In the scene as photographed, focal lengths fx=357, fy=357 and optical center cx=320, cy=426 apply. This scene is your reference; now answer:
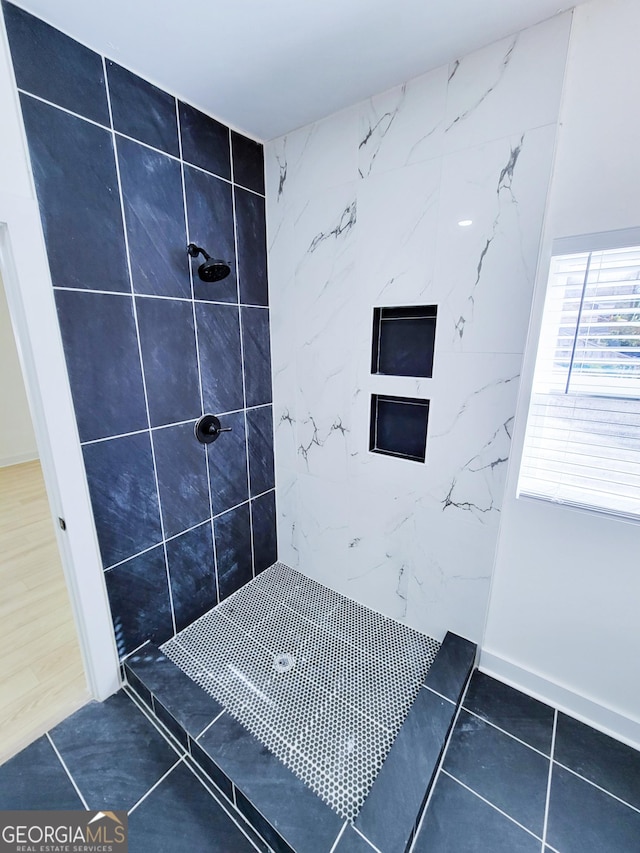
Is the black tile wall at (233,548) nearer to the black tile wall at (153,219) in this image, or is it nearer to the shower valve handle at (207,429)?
the shower valve handle at (207,429)

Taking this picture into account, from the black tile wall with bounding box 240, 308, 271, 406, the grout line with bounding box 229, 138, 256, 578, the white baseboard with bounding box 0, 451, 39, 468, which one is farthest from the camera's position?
the white baseboard with bounding box 0, 451, 39, 468

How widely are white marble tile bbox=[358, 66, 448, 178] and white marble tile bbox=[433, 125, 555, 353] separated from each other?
14 centimetres

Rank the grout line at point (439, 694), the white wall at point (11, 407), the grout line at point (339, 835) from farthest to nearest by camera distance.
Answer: the white wall at point (11, 407)
the grout line at point (439, 694)
the grout line at point (339, 835)

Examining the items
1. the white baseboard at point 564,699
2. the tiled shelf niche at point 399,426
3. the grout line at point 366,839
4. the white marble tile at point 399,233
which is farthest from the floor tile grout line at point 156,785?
the white marble tile at point 399,233

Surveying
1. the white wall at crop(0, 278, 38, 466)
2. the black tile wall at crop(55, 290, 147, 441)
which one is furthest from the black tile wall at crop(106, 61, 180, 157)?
the white wall at crop(0, 278, 38, 466)

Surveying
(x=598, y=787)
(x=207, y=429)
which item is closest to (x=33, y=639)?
(x=207, y=429)

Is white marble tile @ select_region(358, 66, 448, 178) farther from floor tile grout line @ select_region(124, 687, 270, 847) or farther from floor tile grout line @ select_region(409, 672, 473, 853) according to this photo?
floor tile grout line @ select_region(124, 687, 270, 847)

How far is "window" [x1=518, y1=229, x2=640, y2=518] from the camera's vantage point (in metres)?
1.22

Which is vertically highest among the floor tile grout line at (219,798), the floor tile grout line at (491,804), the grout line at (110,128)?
the grout line at (110,128)

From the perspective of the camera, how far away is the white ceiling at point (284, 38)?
3.58 feet

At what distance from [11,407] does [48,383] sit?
12.4 feet

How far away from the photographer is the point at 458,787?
49.9 inches

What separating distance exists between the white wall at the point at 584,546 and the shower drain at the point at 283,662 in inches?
36.1

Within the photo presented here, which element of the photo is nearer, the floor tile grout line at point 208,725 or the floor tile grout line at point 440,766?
the floor tile grout line at point 440,766
